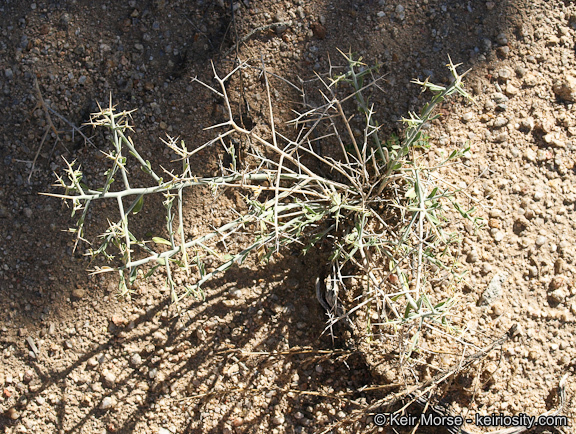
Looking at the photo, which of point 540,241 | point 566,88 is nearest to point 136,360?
point 540,241

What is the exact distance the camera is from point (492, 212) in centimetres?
209

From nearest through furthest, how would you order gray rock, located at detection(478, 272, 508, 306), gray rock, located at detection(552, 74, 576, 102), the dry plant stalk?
the dry plant stalk → gray rock, located at detection(478, 272, 508, 306) → gray rock, located at detection(552, 74, 576, 102)

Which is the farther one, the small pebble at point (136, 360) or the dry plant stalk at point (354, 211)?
the small pebble at point (136, 360)

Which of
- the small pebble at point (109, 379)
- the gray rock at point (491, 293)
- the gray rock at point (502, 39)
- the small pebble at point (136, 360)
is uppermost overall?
the gray rock at point (502, 39)

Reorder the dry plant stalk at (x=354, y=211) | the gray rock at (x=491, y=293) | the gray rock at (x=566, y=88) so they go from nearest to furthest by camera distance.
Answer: the dry plant stalk at (x=354, y=211)
the gray rock at (x=491, y=293)
the gray rock at (x=566, y=88)

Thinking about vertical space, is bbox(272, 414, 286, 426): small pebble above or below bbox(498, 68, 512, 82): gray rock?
below

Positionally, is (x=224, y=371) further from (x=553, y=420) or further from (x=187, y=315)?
(x=553, y=420)

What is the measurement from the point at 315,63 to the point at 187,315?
1246 mm

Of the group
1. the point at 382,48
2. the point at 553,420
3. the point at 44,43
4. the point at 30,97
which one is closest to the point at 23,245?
the point at 30,97

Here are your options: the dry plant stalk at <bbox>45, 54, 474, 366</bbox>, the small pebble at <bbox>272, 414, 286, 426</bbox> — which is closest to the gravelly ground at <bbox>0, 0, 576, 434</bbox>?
the small pebble at <bbox>272, 414, 286, 426</bbox>

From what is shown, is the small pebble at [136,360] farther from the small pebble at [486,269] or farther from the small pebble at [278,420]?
the small pebble at [486,269]

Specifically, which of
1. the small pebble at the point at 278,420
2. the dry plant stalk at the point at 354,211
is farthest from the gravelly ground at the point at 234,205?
the dry plant stalk at the point at 354,211

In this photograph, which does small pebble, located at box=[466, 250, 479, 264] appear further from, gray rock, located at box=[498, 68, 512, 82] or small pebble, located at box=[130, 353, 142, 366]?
small pebble, located at box=[130, 353, 142, 366]

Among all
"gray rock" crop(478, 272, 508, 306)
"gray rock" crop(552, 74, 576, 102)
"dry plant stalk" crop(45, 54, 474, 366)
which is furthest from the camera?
"gray rock" crop(552, 74, 576, 102)
